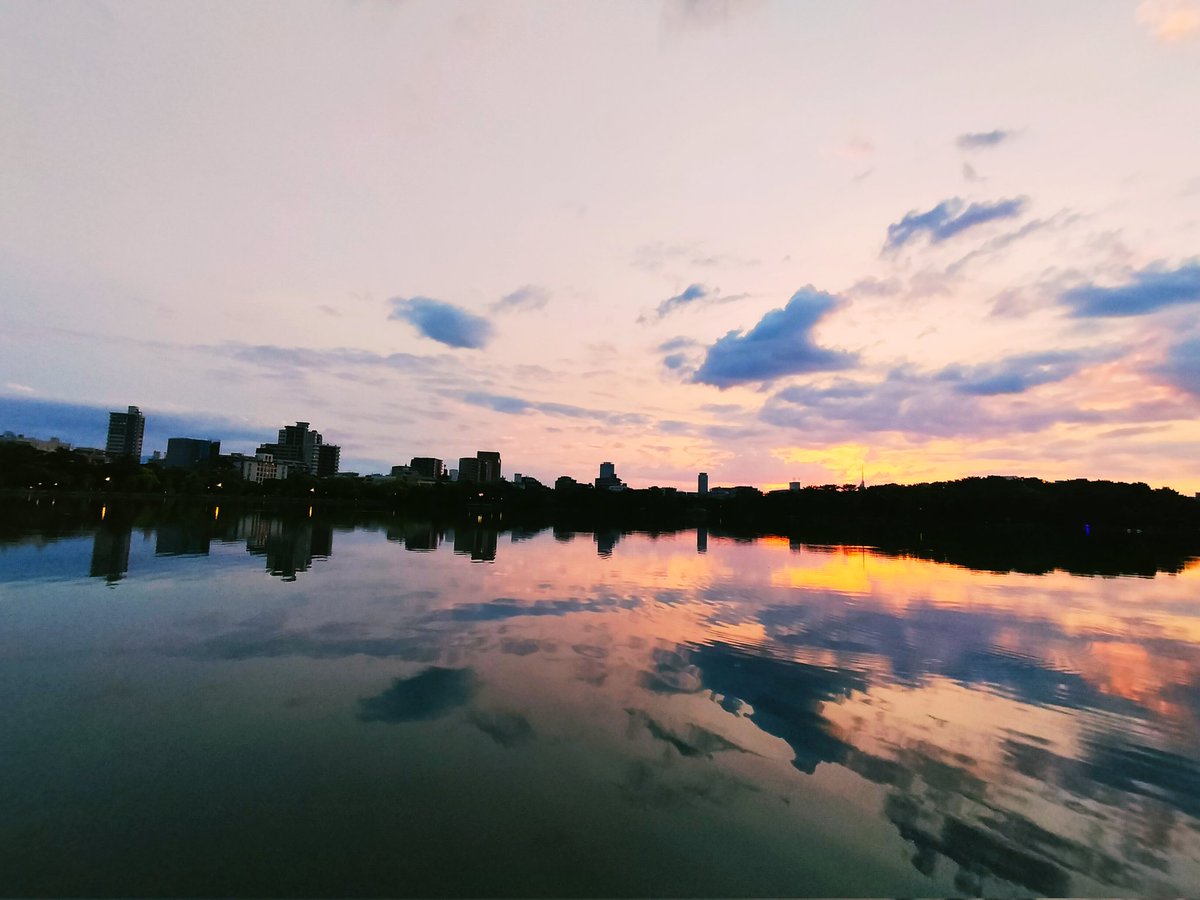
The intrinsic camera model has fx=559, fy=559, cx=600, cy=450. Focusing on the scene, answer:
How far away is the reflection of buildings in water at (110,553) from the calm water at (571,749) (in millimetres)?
2051

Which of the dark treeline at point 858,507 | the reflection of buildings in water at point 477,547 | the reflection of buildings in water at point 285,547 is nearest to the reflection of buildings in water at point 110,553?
the reflection of buildings in water at point 285,547

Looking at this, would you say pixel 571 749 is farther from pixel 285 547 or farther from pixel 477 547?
pixel 477 547

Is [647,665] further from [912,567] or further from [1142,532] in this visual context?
[1142,532]

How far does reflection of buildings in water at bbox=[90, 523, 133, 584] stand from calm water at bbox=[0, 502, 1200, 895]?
6.73ft

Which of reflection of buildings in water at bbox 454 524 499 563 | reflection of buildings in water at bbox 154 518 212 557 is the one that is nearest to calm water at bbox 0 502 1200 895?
reflection of buildings in water at bbox 154 518 212 557

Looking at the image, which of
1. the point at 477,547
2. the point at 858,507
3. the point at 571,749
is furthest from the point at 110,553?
the point at 858,507

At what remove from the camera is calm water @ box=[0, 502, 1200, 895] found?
876 cm

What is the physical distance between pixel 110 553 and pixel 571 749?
131ft

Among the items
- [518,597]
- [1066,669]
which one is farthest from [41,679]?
[1066,669]

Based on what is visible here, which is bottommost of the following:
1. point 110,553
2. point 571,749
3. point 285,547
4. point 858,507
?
point 571,749

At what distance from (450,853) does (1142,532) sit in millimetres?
187885

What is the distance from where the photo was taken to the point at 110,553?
37.0 meters

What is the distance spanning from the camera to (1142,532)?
13775 cm

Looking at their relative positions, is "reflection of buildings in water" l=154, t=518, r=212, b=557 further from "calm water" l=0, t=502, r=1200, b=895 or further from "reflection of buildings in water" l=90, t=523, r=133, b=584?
"calm water" l=0, t=502, r=1200, b=895
